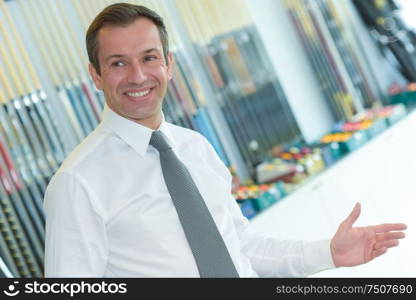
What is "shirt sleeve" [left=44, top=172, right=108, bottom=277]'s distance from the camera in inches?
52.6

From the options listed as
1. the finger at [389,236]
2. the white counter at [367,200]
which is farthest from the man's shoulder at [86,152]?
the white counter at [367,200]

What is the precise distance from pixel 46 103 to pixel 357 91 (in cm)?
A: 246

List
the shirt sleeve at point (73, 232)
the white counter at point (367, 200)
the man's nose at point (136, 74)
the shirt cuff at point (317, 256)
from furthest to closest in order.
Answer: the white counter at point (367, 200), the shirt cuff at point (317, 256), the man's nose at point (136, 74), the shirt sleeve at point (73, 232)

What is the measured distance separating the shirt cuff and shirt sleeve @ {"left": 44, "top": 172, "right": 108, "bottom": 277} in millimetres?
608

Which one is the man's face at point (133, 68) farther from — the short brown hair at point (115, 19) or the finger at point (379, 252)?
the finger at point (379, 252)

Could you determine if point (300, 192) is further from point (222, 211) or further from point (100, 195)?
point (100, 195)

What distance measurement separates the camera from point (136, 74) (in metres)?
1.51

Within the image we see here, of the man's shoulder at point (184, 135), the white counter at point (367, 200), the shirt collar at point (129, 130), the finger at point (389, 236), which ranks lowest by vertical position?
the white counter at point (367, 200)

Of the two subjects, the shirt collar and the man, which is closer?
the man

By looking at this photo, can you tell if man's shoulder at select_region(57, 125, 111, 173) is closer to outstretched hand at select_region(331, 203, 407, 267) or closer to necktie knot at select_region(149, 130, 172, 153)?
necktie knot at select_region(149, 130, 172, 153)

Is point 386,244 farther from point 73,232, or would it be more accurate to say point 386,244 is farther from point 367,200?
point 367,200

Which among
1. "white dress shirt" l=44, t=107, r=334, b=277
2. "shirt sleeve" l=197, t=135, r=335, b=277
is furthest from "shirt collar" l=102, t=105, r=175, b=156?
"shirt sleeve" l=197, t=135, r=335, b=277

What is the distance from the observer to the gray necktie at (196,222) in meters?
1.52

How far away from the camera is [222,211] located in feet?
5.42
